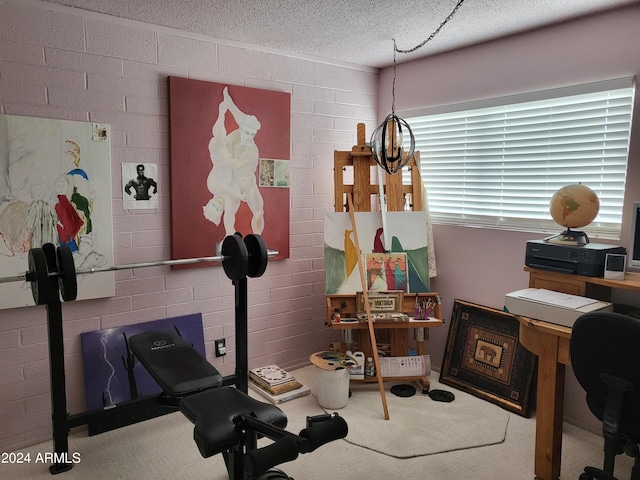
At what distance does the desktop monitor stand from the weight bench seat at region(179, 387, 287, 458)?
1.82 metres

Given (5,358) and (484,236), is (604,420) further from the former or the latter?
(5,358)

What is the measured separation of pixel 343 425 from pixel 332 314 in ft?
5.44

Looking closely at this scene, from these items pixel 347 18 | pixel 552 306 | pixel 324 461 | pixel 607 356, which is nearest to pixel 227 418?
pixel 324 461

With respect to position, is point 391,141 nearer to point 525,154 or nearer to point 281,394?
point 525,154

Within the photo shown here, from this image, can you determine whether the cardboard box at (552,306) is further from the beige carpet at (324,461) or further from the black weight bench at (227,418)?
the black weight bench at (227,418)

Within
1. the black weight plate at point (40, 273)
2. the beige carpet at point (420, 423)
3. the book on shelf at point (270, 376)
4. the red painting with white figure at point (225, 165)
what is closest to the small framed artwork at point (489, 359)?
the beige carpet at point (420, 423)

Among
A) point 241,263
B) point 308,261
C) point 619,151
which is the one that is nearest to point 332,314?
point 308,261

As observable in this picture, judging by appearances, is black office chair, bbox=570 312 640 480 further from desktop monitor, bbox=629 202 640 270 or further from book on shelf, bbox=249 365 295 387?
book on shelf, bbox=249 365 295 387

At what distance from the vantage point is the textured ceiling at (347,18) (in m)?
2.50

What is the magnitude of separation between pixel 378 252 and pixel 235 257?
1.11 m

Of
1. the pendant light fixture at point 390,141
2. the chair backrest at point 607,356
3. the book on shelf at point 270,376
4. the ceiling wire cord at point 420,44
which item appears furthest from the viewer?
the book on shelf at point 270,376

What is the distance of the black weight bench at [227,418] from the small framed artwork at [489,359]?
1.68 m

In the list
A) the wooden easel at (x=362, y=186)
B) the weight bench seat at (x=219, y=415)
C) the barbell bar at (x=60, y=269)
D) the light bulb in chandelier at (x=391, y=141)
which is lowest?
the weight bench seat at (x=219, y=415)

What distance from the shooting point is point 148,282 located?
3.00 meters
